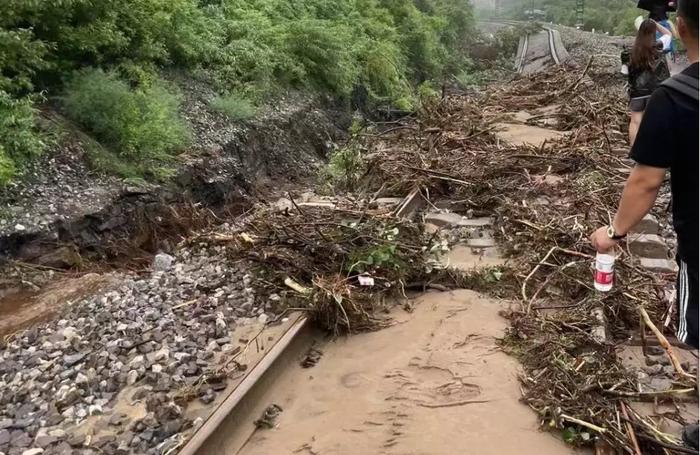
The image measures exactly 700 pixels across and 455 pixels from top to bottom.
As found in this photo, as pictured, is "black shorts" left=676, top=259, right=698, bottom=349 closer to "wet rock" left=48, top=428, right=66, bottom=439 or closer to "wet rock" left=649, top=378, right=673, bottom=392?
"wet rock" left=649, top=378, right=673, bottom=392

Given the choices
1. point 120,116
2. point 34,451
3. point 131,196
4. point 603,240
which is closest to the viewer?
point 603,240

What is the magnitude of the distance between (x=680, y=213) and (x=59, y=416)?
3.92m

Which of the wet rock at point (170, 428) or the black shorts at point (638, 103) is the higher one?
the black shorts at point (638, 103)

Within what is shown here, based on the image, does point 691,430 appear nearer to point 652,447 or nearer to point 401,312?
point 652,447

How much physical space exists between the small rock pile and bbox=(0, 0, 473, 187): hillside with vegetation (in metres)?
2.23

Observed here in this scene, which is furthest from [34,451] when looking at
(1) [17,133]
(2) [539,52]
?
(2) [539,52]

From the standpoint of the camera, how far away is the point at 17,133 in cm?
A: 673

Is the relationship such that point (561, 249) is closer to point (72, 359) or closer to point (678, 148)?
point (678, 148)

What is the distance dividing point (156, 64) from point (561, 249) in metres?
7.83

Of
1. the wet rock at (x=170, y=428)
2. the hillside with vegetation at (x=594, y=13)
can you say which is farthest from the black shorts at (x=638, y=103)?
the hillside with vegetation at (x=594, y=13)

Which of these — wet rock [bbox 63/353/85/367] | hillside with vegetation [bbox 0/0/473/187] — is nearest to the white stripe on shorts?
wet rock [bbox 63/353/85/367]

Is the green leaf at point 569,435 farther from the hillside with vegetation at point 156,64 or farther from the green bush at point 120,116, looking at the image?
the green bush at point 120,116

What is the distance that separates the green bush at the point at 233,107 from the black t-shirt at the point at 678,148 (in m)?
9.07

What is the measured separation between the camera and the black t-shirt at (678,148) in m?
2.22
